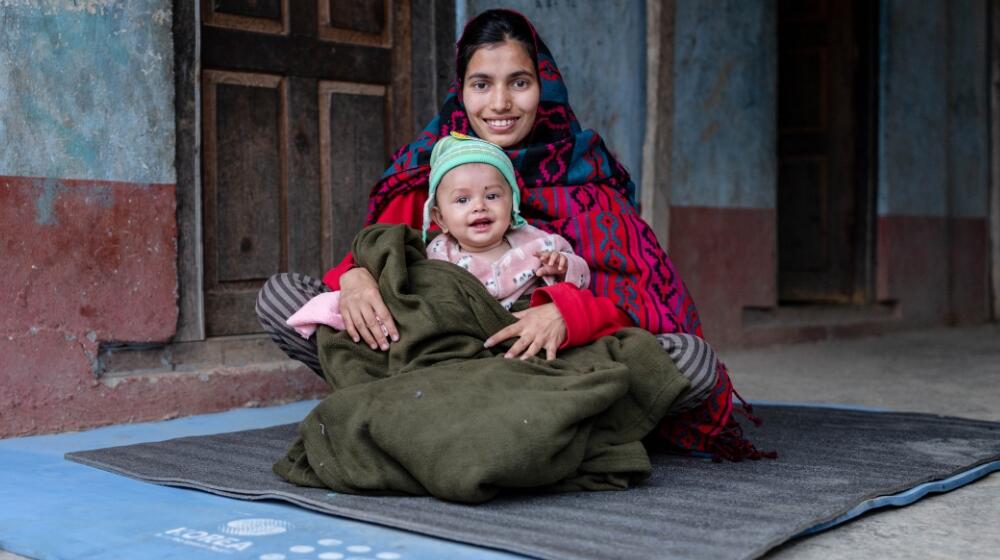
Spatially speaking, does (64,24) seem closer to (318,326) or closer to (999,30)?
(318,326)

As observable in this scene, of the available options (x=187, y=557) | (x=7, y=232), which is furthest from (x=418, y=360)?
(x=7, y=232)

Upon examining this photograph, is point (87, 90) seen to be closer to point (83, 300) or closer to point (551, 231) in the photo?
point (83, 300)

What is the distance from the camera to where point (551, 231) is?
2.91m

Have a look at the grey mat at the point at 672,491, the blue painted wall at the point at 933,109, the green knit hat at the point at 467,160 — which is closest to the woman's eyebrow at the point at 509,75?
the green knit hat at the point at 467,160

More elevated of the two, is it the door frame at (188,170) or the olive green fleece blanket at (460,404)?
the door frame at (188,170)

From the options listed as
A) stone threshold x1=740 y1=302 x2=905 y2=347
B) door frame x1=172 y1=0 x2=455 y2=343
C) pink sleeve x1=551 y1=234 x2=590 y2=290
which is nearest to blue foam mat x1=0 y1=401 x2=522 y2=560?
pink sleeve x1=551 y1=234 x2=590 y2=290

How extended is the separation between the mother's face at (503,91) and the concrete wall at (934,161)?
4.78 meters

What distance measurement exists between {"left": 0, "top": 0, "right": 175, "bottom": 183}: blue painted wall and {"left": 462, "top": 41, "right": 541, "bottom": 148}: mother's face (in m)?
1.22

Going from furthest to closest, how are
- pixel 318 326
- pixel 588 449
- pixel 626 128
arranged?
pixel 626 128 → pixel 318 326 → pixel 588 449

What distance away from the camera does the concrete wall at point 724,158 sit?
5754 mm

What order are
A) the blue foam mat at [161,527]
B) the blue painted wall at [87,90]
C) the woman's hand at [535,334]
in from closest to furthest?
the blue foam mat at [161,527], the woman's hand at [535,334], the blue painted wall at [87,90]

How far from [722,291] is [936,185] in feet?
8.57

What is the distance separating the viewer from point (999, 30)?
8.20m

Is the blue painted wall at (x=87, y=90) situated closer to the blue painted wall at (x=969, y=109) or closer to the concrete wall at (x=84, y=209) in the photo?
the concrete wall at (x=84, y=209)
